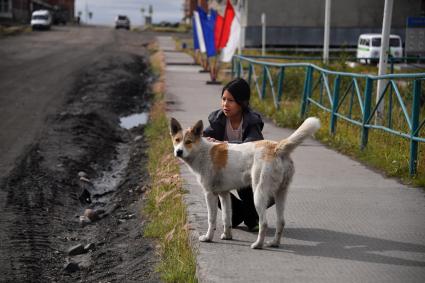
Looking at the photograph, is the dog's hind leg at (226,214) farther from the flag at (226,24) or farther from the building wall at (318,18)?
the building wall at (318,18)

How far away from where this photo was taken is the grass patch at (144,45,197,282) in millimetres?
5895

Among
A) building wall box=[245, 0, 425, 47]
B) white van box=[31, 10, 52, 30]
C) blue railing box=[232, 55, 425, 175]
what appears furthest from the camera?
white van box=[31, 10, 52, 30]

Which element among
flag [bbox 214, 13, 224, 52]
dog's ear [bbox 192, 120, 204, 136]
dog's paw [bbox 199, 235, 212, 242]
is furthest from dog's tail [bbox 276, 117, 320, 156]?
flag [bbox 214, 13, 224, 52]

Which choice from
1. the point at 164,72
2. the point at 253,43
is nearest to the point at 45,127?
the point at 164,72

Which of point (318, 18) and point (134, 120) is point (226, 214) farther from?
point (318, 18)

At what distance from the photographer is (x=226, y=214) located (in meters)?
6.67

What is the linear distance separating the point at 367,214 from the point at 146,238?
87.3 inches

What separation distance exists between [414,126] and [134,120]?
974cm

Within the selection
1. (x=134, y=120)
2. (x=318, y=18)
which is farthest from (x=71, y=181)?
(x=318, y=18)

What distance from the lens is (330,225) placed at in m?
7.25

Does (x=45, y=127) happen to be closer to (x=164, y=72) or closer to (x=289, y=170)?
(x=289, y=170)

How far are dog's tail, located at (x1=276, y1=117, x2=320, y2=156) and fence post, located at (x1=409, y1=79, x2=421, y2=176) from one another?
3497 mm

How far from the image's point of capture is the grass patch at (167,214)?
5895mm

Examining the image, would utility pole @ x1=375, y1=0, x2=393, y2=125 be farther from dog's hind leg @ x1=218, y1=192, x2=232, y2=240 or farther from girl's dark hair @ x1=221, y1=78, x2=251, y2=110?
dog's hind leg @ x1=218, y1=192, x2=232, y2=240
